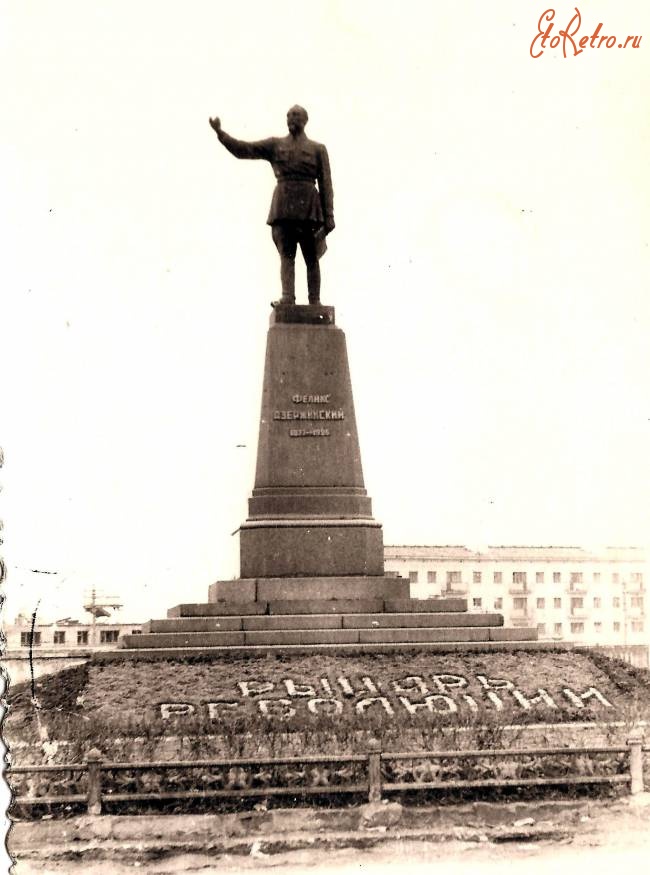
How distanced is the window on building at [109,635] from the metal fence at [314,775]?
1789 cm

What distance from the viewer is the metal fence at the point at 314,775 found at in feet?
33.5

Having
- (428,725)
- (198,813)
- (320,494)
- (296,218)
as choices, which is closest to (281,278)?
(296,218)

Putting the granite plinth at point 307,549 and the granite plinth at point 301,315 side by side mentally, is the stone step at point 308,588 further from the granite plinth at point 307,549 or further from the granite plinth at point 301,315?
the granite plinth at point 301,315

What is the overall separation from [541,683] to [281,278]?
24.7 ft

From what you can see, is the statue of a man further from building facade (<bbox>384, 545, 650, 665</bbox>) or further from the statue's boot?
building facade (<bbox>384, 545, 650, 665</bbox>)

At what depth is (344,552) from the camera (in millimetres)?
15828

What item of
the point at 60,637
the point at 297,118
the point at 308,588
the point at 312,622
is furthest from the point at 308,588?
the point at 60,637

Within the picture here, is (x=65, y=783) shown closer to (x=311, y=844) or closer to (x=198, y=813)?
(x=198, y=813)

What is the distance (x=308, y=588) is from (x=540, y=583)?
1671 inches

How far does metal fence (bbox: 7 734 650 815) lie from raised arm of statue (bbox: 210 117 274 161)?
30.6 ft

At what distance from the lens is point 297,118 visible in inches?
656

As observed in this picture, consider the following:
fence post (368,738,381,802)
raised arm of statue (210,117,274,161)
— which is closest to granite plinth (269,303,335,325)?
raised arm of statue (210,117,274,161)

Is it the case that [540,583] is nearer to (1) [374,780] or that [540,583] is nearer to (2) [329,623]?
(2) [329,623]

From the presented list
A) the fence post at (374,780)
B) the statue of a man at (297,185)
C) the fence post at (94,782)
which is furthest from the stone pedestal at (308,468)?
the fence post at (94,782)
